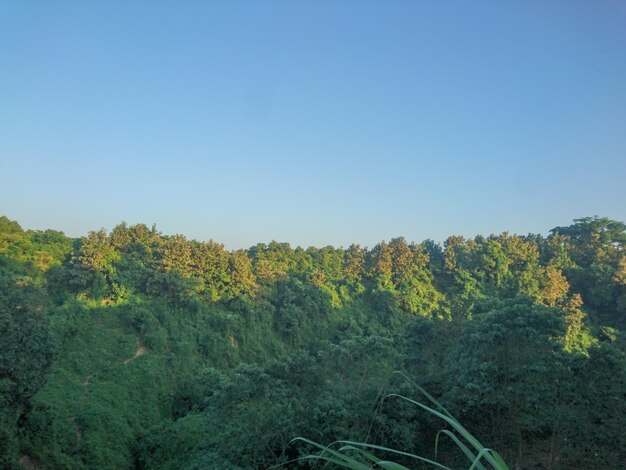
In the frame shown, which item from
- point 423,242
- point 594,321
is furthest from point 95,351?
point 594,321

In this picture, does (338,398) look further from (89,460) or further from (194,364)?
(194,364)

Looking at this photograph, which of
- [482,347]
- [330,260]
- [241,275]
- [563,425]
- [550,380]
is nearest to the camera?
[563,425]

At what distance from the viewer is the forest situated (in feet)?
30.1

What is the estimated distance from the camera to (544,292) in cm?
2334

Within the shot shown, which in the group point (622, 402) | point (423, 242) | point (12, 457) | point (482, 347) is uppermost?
point (423, 242)

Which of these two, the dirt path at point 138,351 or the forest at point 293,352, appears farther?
the dirt path at point 138,351

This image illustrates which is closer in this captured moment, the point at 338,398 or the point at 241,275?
the point at 338,398

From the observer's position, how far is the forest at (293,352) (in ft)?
30.1

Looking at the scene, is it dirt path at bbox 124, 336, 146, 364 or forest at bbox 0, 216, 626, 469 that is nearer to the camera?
forest at bbox 0, 216, 626, 469

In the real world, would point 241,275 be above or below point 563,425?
above

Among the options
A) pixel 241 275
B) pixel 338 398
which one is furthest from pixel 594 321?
pixel 338 398

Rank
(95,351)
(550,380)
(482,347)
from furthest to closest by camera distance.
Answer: (95,351) → (482,347) → (550,380)

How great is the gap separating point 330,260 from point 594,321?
1491 centimetres

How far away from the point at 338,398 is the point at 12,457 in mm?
6502
